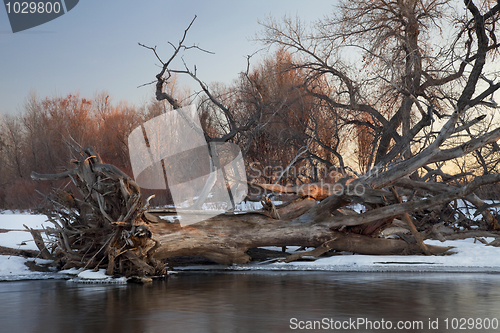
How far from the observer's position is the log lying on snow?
8.85 metres

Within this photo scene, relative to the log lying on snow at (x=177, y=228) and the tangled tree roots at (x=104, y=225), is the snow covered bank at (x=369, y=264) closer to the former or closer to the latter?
the log lying on snow at (x=177, y=228)

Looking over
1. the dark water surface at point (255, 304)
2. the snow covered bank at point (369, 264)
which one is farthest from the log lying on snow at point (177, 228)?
the dark water surface at point (255, 304)

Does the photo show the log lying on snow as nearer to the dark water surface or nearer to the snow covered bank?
the snow covered bank

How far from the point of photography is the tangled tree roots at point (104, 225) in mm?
8727

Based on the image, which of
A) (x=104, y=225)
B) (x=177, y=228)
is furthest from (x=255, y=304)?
(x=104, y=225)

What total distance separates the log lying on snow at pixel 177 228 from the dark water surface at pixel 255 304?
0.71 m

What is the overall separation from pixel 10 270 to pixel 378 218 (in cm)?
796

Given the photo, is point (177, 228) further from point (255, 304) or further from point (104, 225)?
point (255, 304)

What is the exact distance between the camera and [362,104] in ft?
62.3

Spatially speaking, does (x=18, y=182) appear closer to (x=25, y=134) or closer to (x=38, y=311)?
(x=25, y=134)

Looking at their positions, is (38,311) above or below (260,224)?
below

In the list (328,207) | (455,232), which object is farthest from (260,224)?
(455,232)

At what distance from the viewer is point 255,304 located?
6.68 m

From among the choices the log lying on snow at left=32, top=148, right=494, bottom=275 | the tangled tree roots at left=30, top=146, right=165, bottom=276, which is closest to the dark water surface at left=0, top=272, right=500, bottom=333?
the tangled tree roots at left=30, top=146, right=165, bottom=276
